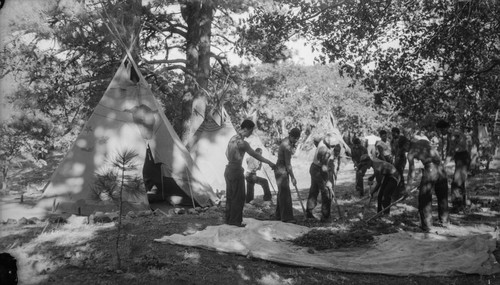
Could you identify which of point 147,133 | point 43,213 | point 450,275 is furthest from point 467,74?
point 43,213

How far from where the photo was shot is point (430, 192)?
22.9 feet

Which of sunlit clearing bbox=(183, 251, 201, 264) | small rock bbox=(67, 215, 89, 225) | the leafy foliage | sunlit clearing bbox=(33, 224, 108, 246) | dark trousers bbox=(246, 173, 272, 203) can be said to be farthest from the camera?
the leafy foliage

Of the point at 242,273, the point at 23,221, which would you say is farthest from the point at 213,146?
the point at 242,273

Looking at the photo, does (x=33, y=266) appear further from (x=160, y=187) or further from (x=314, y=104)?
(x=314, y=104)

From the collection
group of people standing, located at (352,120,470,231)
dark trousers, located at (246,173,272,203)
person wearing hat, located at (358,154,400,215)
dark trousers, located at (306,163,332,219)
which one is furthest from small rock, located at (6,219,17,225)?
person wearing hat, located at (358,154,400,215)

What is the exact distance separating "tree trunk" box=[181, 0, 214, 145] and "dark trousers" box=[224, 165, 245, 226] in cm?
708

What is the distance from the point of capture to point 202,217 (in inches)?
341

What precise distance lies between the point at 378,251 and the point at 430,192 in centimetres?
179

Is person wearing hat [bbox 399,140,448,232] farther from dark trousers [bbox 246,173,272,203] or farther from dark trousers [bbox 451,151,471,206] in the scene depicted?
dark trousers [bbox 246,173,272,203]

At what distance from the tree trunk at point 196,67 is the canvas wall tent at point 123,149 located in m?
3.38

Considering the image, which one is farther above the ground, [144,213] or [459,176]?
[459,176]

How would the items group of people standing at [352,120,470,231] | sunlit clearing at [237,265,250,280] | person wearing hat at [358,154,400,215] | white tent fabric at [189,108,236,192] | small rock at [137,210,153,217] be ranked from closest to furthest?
sunlit clearing at [237,265,250,280] → group of people standing at [352,120,470,231] → person wearing hat at [358,154,400,215] → small rock at [137,210,153,217] → white tent fabric at [189,108,236,192]

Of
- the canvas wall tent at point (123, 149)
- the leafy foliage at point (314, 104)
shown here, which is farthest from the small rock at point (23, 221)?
the leafy foliage at point (314, 104)

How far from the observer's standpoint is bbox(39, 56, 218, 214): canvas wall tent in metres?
9.13
